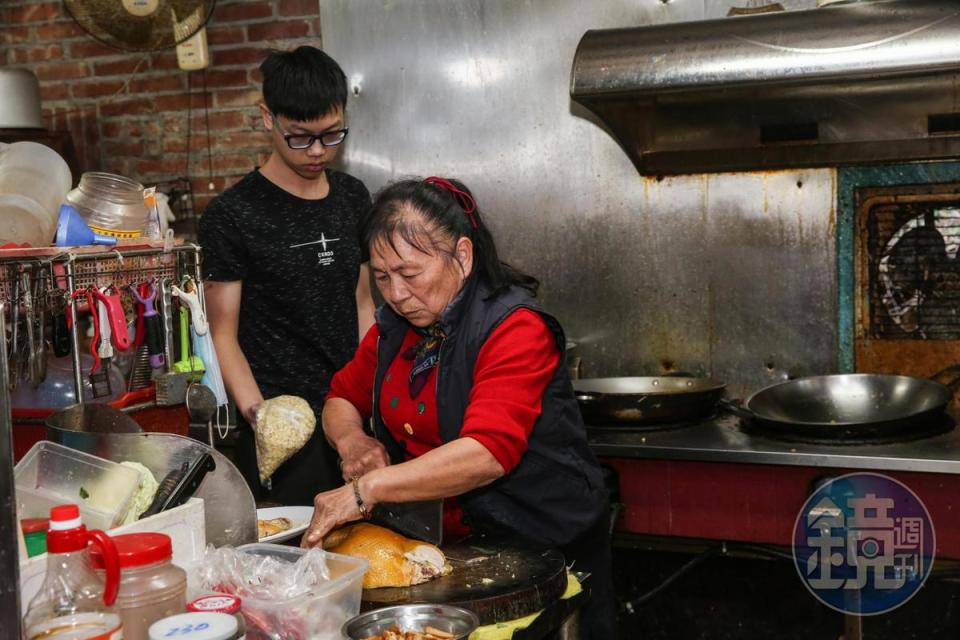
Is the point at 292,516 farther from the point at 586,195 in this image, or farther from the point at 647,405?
the point at 586,195

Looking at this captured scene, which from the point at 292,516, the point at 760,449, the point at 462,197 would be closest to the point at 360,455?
the point at 292,516

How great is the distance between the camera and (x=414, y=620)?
1.51 metres

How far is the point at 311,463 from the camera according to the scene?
3041 mm

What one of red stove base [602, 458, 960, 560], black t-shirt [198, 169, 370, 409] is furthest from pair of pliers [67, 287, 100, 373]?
red stove base [602, 458, 960, 560]

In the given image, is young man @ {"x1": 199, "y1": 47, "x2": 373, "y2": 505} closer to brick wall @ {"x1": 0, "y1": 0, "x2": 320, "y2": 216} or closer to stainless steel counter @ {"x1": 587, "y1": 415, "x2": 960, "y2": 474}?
stainless steel counter @ {"x1": 587, "y1": 415, "x2": 960, "y2": 474}

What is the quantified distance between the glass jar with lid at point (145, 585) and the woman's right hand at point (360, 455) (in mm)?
808

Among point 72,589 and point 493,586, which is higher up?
point 72,589

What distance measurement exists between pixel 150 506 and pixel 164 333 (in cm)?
64

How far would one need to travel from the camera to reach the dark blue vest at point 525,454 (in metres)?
2.02

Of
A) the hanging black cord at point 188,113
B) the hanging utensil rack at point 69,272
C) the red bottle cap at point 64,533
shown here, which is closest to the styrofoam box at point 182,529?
the red bottle cap at point 64,533

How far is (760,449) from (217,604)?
193cm

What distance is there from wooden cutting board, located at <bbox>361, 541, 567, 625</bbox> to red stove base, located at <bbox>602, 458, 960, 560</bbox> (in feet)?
4.00

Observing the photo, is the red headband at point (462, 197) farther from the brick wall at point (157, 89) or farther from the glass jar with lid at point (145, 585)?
the brick wall at point (157, 89)

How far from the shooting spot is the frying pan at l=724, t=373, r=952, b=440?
2854mm
